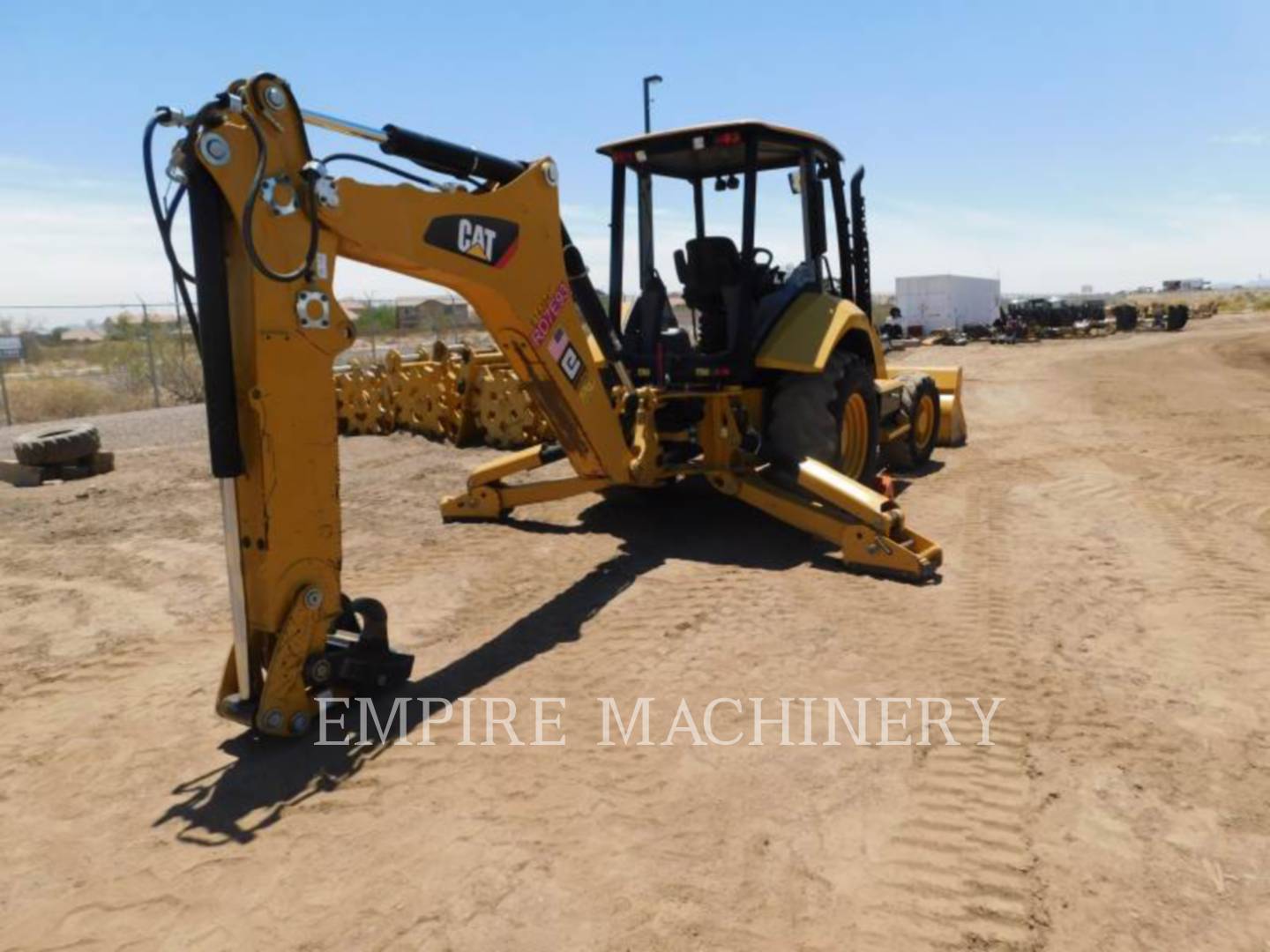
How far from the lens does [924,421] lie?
9.48 m

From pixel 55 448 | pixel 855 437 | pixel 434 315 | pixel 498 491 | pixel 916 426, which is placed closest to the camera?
pixel 498 491

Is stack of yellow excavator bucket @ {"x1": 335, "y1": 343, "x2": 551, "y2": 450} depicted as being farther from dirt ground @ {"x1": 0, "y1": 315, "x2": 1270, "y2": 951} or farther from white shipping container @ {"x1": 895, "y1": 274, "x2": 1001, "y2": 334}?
white shipping container @ {"x1": 895, "y1": 274, "x2": 1001, "y2": 334}

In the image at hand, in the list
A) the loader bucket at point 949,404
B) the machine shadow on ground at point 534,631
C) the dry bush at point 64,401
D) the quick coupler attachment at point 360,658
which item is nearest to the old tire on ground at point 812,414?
the machine shadow on ground at point 534,631

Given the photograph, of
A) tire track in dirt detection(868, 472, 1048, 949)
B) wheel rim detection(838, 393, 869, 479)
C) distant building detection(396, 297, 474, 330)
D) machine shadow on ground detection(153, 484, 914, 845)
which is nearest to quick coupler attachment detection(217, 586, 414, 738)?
machine shadow on ground detection(153, 484, 914, 845)

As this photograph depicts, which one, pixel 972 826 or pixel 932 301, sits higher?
pixel 932 301

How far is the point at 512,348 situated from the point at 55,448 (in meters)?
6.58

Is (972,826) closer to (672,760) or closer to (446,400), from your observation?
(672,760)

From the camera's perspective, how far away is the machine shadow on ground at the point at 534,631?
11.1 feet

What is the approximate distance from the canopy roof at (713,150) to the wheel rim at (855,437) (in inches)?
74.5

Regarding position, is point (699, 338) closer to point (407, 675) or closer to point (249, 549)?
point (407, 675)

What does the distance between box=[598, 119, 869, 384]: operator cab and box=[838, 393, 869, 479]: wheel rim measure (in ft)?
3.26

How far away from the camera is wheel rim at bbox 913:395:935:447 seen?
9.31m

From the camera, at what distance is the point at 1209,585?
5453 millimetres

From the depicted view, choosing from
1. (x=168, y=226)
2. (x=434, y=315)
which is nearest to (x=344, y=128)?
(x=168, y=226)
